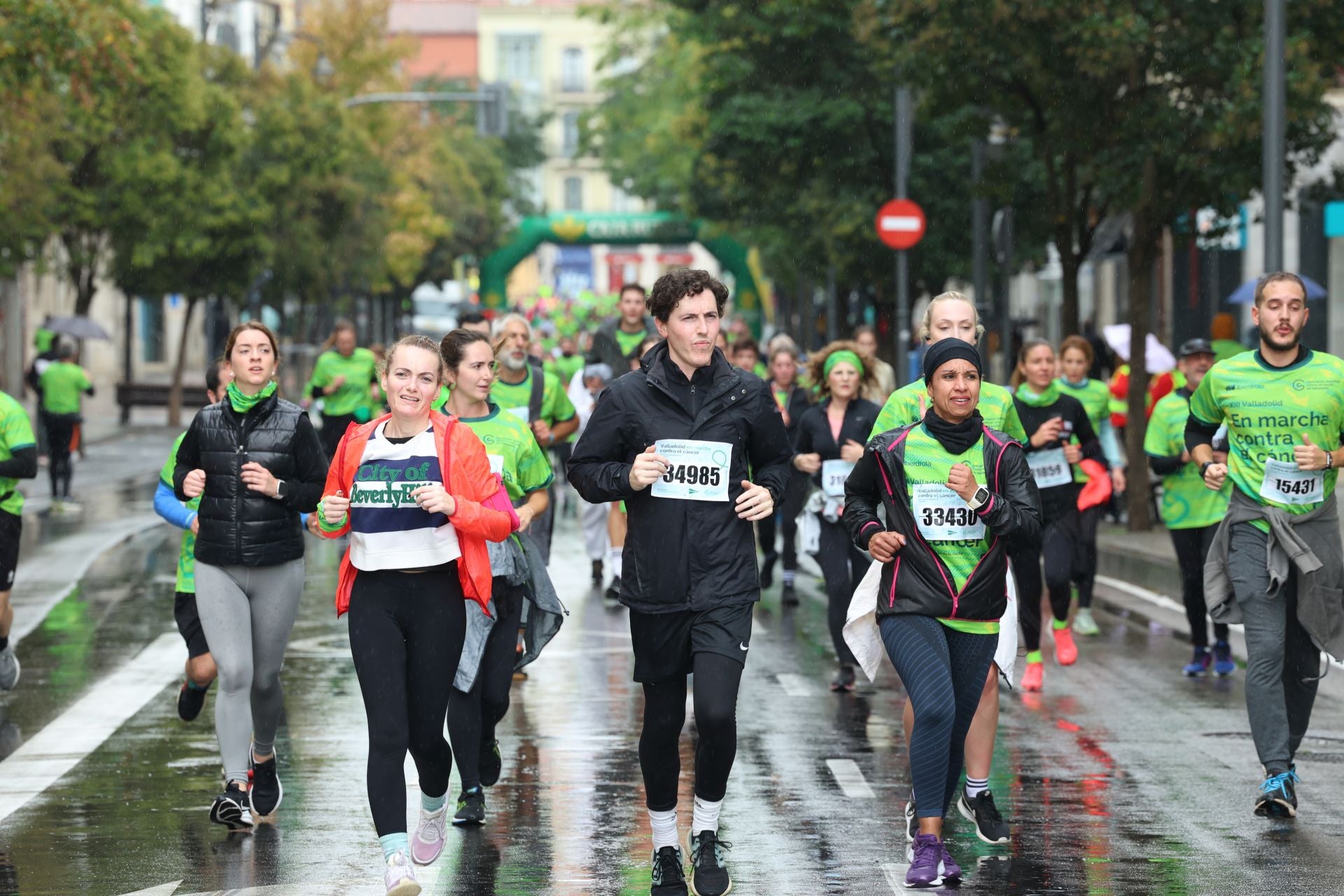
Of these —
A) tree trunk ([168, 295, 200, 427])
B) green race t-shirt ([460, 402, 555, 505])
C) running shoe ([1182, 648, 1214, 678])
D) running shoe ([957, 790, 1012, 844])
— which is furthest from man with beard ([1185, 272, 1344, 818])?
tree trunk ([168, 295, 200, 427])

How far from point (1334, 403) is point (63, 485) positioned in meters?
17.8

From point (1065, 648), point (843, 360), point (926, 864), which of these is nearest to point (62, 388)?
point (843, 360)

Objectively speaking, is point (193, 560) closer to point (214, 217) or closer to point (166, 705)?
point (166, 705)

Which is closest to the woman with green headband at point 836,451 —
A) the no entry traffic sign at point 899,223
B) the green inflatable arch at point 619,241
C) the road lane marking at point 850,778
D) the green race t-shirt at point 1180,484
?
the green race t-shirt at point 1180,484

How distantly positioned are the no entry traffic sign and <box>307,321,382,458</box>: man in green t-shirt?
9.33 meters

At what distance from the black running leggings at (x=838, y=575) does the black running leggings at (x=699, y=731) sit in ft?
14.1

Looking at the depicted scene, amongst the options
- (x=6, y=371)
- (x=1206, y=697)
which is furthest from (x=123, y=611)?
(x=6, y=371)

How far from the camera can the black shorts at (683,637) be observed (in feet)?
21.7

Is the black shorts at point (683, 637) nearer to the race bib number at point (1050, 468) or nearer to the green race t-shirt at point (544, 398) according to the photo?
the green race t-shirt at point (544, 398)

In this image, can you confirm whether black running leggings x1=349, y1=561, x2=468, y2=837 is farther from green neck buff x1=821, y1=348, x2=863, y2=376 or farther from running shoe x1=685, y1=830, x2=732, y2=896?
green neck buff x1=821, y1=348, x2=863, y2=376

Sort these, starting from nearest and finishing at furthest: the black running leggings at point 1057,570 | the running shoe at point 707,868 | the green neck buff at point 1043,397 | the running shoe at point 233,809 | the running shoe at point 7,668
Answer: the running shoe at point 707,868
the running shoe at point 233,809
the running shoe at point 7,668
the black running leggings at point 1057,570
the green neck buff at point 1043,397

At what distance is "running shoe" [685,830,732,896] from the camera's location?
21.5ft

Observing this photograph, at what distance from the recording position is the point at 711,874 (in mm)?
6570

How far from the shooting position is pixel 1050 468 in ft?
39.0
